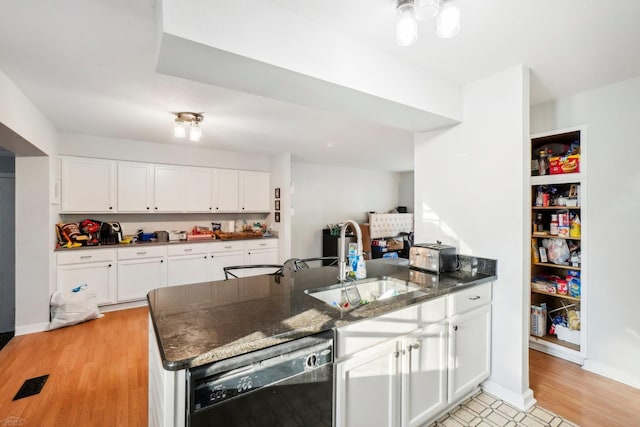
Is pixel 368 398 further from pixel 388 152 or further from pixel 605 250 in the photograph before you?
pixel 388 152

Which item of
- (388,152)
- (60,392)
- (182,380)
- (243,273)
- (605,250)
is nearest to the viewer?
(182,380)

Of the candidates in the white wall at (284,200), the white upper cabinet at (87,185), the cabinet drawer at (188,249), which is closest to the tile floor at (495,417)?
the white wall at (284,200)

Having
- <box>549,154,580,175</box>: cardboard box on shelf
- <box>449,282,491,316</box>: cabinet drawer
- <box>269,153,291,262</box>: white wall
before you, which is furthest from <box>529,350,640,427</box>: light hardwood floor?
<box>269,153,291,262</box>: white wall

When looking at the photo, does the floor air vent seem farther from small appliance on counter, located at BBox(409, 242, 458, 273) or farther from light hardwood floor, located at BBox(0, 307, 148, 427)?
small appliance on counter, located at BBox(409, 242, 458, 273)

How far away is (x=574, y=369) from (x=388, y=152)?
3.57 metres

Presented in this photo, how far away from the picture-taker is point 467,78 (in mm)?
2158

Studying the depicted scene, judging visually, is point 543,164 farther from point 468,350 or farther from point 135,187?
point 135,187

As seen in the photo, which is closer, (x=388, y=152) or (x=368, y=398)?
(x=368, y=398)

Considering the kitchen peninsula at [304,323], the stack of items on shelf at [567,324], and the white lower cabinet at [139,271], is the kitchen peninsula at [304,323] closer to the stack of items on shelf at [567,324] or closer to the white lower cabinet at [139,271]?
the stack of items on shelf at [567,324]

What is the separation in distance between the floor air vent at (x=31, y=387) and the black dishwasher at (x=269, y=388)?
221 cm

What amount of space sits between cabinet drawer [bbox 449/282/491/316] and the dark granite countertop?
2.0 inches

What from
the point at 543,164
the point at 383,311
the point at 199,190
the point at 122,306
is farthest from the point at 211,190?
the point at 543,164

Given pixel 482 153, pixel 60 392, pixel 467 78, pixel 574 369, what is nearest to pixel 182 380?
pixel 60 392

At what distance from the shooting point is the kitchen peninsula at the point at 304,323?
3.26ft
